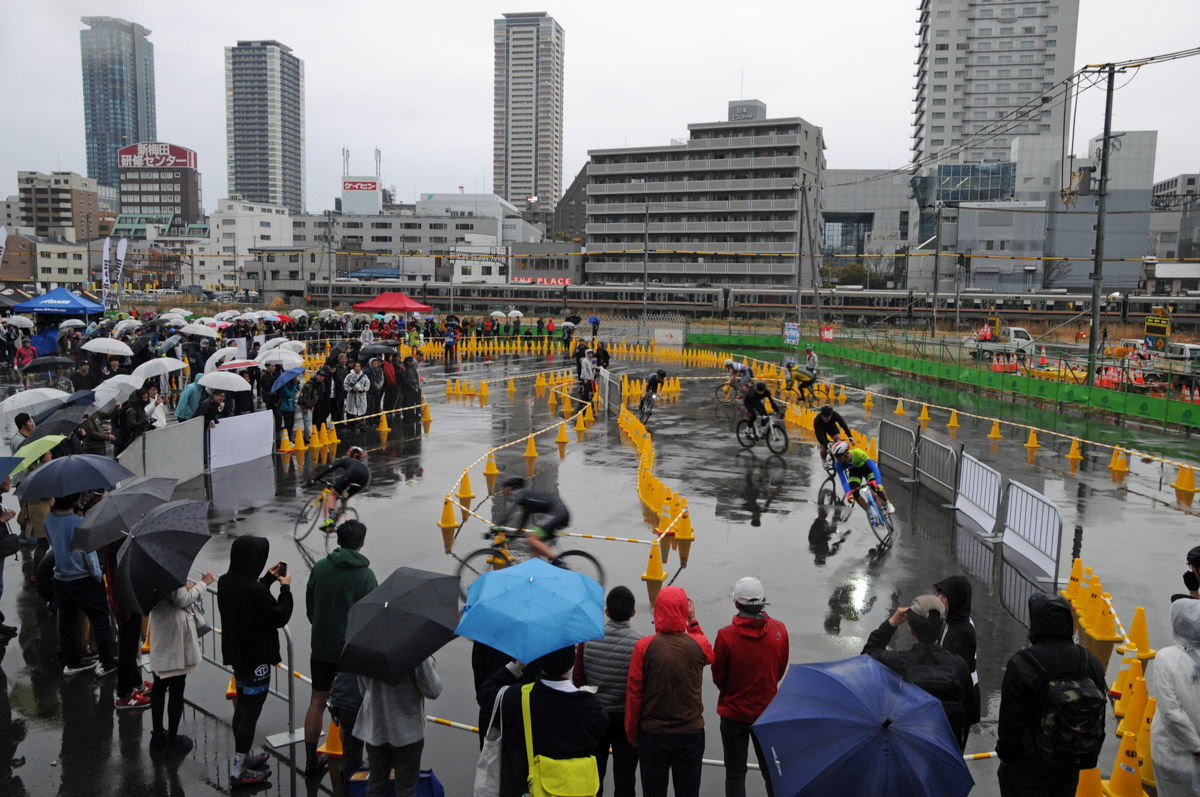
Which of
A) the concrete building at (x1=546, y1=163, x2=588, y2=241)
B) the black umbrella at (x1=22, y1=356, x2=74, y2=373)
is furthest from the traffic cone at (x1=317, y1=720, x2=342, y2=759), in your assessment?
the concrete building at (x1=546, y1=163, x2=588, y2=241)

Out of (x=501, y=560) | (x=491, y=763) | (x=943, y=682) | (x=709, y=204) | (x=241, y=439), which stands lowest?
(x=501, y=560)

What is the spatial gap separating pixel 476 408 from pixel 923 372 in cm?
2273

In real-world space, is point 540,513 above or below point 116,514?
below

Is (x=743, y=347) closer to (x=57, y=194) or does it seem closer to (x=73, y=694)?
(x=73, y=694)

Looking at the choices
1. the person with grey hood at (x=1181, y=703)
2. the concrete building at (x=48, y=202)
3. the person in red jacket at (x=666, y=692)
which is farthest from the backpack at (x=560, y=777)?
the concrete building at (x=48, y=202)

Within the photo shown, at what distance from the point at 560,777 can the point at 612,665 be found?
1.04m

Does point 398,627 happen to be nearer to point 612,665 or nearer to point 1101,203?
point 612,665

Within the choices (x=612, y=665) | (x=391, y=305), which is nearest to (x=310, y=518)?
(x=612, y=665)

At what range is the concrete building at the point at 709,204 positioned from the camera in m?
96.4

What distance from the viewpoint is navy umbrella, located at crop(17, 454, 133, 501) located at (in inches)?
289

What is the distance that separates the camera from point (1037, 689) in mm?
4598

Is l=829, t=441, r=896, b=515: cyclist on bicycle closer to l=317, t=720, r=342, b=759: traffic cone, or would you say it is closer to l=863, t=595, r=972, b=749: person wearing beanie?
l=863, t=595, r=972, b=749: person wearing beanie

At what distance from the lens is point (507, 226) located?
14838cm

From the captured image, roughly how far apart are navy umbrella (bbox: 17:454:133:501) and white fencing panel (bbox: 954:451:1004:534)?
38.3 ft
